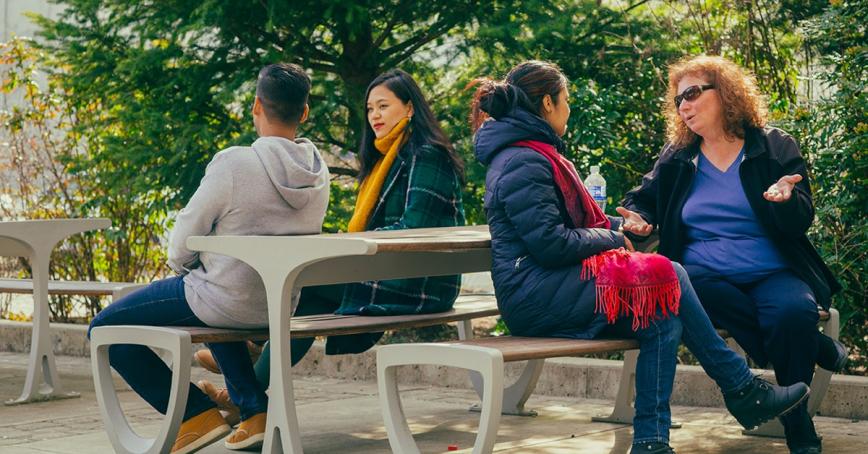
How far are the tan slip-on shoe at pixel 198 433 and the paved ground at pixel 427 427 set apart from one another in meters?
0.32

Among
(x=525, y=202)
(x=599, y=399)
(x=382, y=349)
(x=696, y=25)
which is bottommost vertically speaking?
(x=599, y=399)

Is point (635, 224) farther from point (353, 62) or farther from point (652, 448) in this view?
point (353, 62)

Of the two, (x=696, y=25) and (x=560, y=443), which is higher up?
(x=696, y=25)

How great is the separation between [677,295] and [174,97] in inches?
189

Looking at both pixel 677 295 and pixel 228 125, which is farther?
pixel 228 125

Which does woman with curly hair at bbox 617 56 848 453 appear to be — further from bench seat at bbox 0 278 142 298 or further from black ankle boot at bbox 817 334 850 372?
bench seat at bbox 0 278 142 298

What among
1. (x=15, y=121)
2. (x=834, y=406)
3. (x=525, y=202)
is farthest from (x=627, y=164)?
(x=15, y=121)

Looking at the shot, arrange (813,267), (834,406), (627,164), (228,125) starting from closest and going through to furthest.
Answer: (813,267) → (834,406) → (627,164) → (228,125)

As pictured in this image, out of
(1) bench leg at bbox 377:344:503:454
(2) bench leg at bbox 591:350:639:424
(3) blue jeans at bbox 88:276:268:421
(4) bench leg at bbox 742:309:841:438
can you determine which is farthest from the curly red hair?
(3) blue jeans at bbox 88:276:268:421

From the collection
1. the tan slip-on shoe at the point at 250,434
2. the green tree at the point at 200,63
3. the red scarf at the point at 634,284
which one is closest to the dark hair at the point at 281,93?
the tan slip-on shoe at the point at 250,434

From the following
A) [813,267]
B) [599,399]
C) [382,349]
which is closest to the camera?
[382,349]

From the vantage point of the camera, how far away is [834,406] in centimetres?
595

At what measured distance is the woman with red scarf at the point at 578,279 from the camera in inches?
177

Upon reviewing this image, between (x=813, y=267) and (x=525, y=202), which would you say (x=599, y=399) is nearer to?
(x=813, y=267)
